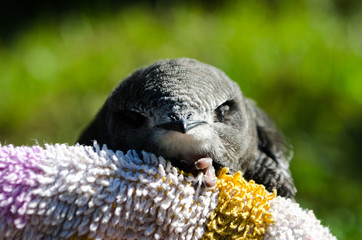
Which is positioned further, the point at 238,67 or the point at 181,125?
the point at 238,67

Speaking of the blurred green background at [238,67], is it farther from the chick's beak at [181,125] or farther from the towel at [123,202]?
the chick's beak at [181,125]

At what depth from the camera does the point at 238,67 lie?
524 centimetres

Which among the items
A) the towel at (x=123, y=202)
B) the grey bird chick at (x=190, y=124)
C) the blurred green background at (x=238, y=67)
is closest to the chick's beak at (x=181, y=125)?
the grey bird chick at (x=190, y=124)

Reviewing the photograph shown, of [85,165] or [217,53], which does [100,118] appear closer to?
[85,165]

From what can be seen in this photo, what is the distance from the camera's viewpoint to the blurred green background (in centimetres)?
452

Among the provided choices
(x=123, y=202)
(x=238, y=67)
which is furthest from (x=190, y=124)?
(x=238, y=67)

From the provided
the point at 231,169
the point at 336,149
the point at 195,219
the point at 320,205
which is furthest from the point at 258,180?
the point at 336,149

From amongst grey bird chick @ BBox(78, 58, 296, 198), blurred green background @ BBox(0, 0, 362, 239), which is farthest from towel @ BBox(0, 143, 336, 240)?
blurred green background @ BBox(0, 0, 362, 239)

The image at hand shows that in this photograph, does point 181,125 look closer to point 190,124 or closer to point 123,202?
point 190,124

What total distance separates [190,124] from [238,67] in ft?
11.9

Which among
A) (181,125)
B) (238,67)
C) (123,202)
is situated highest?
(238,67)

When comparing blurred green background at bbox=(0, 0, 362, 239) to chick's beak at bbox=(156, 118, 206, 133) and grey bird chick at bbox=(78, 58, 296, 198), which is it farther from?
chick's beak at bbox=(156, 118, 206, 133)

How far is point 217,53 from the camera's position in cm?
546

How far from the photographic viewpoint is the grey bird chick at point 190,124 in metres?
1.80
